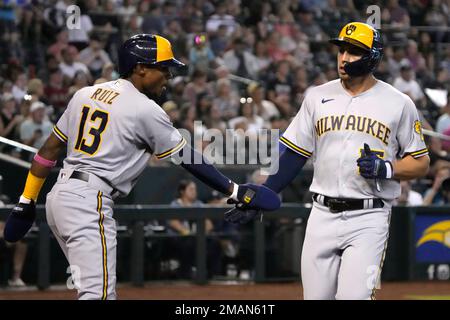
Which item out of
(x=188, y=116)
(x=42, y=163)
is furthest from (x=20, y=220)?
(x=188, y=116)

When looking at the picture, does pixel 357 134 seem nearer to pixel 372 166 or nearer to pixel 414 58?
pixel 372 166

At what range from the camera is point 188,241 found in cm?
1185

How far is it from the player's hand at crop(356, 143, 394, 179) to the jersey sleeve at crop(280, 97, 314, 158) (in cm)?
48

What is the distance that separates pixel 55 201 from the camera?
18.4ft

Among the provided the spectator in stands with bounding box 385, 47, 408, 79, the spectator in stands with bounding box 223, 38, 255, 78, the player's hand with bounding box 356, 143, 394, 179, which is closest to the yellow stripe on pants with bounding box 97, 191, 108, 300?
the player's hand with bounding box 356, 143, 394, 179

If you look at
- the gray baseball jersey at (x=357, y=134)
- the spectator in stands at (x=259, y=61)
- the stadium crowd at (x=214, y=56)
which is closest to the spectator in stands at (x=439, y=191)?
the stadium crowd at (x=214, y=56)

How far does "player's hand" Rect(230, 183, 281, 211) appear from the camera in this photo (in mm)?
5840

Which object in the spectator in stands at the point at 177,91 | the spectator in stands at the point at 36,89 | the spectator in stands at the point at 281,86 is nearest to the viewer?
the spectator in stands at the point at 36,89

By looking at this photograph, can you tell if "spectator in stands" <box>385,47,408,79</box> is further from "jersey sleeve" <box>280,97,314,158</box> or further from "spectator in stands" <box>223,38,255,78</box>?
"jersey sleeve" <box>280,97,314,158</box>

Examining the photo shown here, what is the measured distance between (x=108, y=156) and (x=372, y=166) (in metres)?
1.53

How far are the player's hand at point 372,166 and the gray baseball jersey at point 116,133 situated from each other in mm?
1063

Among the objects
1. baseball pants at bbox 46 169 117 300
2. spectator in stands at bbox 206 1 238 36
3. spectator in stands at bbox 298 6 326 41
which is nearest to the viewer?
baseball pants at bbox 46 169 117 300

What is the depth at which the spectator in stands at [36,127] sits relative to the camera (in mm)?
12070

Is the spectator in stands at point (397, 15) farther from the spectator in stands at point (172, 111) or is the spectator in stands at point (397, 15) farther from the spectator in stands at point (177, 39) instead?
the spectator in stands at point (172, 111)
